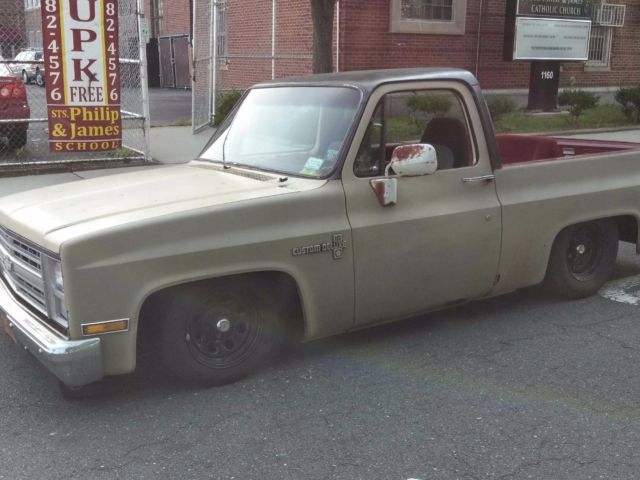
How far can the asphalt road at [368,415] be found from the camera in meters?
3.29

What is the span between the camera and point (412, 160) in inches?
168

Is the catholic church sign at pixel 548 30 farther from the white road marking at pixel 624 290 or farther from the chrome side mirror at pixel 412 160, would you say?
the chrome side mirror at pixel 412 160

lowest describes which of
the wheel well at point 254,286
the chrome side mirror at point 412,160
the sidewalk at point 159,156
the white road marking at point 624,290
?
the white road marking at point 624,290

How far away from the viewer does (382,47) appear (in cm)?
1722

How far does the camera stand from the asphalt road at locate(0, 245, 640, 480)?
329 centimetres

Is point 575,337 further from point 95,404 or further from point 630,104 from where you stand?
point 630,104

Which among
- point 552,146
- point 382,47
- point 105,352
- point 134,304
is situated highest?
point 382,47

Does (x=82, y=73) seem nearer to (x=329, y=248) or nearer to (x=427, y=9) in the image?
(x=329, y=248)

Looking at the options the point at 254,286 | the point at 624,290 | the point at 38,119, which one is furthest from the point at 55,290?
the point at 38,119

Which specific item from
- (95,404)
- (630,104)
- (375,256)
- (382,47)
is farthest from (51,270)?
(630,104)

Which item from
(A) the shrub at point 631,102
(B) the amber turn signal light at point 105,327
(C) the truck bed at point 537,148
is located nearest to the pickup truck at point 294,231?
(B) the amber turn signal light at point 105,327

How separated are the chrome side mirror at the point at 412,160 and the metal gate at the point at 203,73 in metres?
11.0

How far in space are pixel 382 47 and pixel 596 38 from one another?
838 cm

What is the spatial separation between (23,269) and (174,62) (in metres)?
30.6
